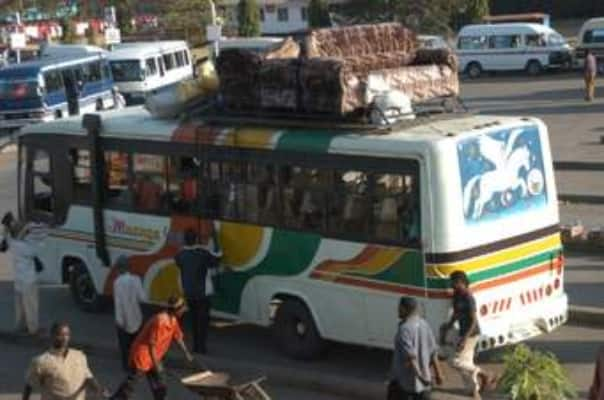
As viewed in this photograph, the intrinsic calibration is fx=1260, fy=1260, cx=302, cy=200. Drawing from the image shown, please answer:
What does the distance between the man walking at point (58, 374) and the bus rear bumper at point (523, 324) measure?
411cm

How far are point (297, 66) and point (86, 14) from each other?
77.0m

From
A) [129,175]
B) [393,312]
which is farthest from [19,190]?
[393,312]

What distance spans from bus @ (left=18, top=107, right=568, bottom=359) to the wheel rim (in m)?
0.75

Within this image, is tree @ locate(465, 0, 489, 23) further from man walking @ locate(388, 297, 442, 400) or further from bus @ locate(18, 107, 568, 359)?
man walking @ locate(388, 297, 442, 400)

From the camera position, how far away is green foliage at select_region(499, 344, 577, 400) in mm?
9281

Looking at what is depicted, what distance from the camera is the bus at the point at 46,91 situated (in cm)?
4300

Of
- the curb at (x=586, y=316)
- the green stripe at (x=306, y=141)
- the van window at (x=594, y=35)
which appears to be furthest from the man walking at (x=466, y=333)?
the van window at (x=594, y=35)

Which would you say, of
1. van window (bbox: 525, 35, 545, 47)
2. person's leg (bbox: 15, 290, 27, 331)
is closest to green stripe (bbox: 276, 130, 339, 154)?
person's leg (bbox: 15, 290, 27, 331)

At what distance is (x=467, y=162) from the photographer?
1209 cm

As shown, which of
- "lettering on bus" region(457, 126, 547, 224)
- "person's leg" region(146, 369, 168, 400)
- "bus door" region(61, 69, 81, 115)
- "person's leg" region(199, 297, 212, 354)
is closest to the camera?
"person's leg" region(146, 369, 168, 400)

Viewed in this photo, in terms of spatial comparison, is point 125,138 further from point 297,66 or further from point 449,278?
point 449,278

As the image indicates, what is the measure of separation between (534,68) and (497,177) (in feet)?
137

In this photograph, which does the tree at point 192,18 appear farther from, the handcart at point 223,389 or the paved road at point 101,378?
the handcart at point 223,389

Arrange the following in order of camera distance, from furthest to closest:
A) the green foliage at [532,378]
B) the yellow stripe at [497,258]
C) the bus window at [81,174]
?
the bus window at [81,174] → the yellow stripe at [497,258] → the green foliage at [532,378]
